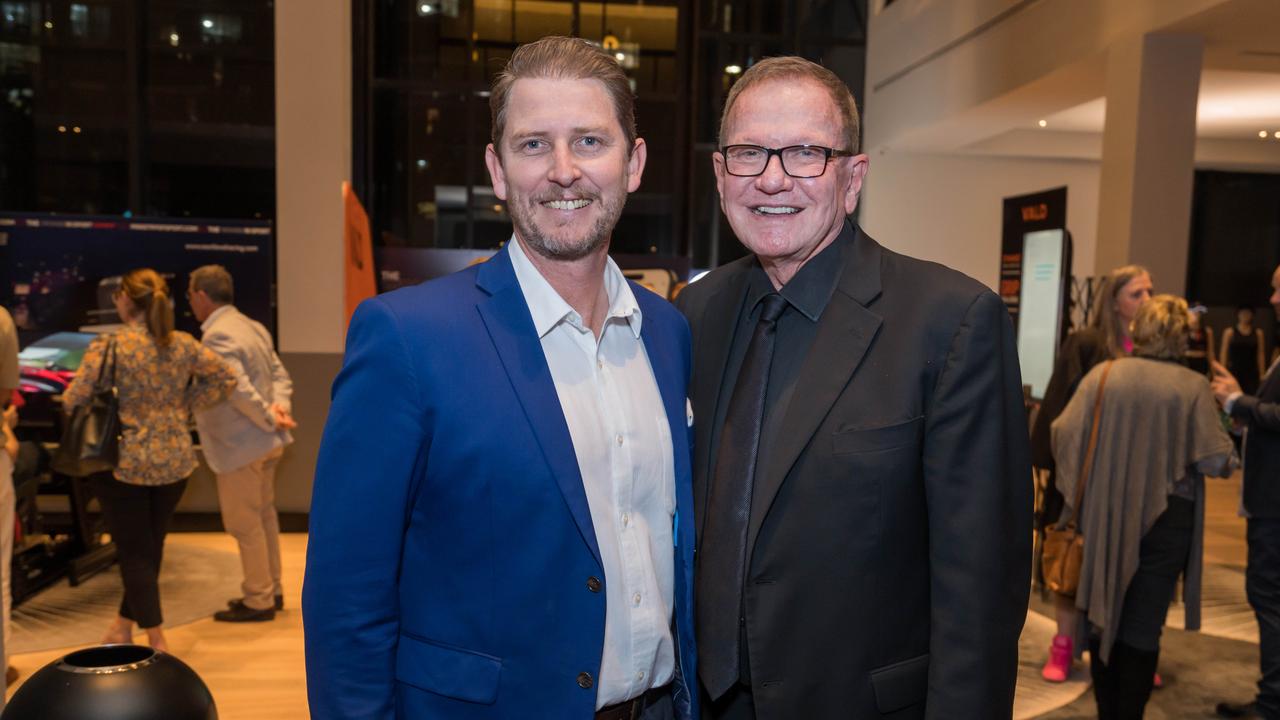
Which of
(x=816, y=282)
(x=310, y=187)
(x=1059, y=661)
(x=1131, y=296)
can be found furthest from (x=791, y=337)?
(x=310, y=187)

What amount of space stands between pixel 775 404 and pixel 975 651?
→ 1.70ft

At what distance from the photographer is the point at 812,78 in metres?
1.66

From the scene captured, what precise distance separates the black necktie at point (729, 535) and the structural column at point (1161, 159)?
17.4 ft

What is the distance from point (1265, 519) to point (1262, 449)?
0.95 feet

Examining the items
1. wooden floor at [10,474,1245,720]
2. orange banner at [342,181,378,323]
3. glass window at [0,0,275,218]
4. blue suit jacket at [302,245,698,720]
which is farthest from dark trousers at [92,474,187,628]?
glass window at [0,0,275,218]

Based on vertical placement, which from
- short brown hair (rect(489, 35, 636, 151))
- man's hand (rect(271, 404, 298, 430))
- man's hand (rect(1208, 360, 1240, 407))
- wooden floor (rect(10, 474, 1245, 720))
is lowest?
wooden floor (rect(10, 474, 1245, 720))

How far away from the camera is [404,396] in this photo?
4.45 ft

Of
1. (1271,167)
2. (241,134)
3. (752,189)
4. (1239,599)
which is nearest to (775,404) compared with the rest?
(752,189)

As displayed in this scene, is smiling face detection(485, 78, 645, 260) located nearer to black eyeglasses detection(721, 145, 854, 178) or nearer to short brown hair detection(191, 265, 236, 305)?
black eyeglasses detection(721, 145, 854, 178)

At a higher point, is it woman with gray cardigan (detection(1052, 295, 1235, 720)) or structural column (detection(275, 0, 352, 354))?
structural column (detection(275, 0, 352, 354))

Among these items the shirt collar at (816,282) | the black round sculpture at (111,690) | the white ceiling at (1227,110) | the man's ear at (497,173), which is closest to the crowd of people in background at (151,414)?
the black round sculpture at (111,690)

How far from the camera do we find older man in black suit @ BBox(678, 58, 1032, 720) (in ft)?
5.05

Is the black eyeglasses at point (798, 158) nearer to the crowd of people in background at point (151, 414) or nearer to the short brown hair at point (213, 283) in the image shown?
the crowd of people in background at point (151, 414)

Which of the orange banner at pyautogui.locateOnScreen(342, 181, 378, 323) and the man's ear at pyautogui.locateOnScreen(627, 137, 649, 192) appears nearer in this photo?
the man's ear at pyautogui.locateOnScreen(627, 137, 649, 192)
